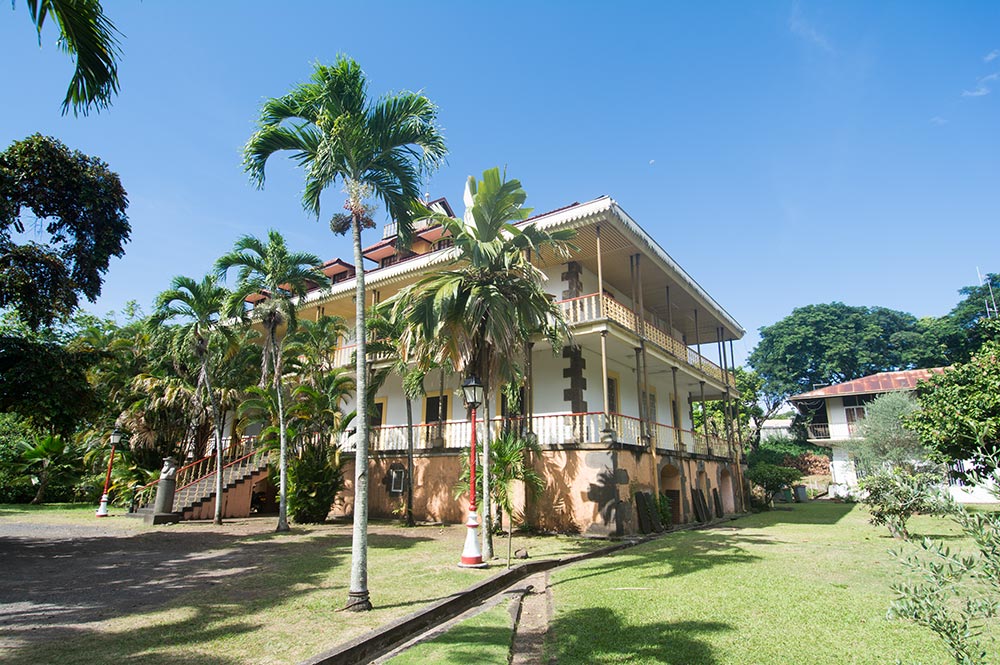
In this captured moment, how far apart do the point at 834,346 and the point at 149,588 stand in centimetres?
5195

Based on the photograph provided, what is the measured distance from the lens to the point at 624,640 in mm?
5676

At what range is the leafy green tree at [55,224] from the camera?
10844mm

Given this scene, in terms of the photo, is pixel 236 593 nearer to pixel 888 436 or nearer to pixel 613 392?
pixel 613 392

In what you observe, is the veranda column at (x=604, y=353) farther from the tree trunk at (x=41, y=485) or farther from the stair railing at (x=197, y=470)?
the tree trunk at (x=41, y=485)

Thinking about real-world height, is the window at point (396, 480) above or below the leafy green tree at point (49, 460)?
below

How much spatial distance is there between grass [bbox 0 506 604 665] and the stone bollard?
7.90ft

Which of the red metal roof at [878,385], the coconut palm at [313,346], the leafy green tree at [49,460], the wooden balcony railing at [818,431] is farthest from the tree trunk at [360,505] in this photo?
the wooden balcony railing at [818,431]

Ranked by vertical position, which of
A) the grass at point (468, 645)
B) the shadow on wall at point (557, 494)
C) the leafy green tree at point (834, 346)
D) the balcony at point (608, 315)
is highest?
the leafy green tree at point (834, 346)

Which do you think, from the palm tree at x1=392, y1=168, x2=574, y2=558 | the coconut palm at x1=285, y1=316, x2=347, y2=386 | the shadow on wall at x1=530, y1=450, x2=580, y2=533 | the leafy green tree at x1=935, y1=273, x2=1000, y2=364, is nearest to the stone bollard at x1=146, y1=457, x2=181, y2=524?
the coconut palm at x1=285, y1=316, x2=347, y2=386

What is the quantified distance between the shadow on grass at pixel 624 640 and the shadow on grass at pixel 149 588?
126 inches

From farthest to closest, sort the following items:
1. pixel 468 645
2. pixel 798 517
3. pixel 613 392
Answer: pixel 798 517 < pixel 613 392 < pixel 468 645

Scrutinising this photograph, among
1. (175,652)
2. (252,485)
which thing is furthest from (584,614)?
(252,485)

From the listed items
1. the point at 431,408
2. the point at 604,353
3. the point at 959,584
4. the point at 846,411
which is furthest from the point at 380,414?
the point at 846,411

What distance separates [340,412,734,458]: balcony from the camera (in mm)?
14516
